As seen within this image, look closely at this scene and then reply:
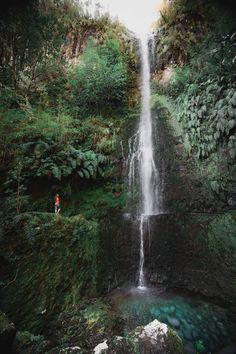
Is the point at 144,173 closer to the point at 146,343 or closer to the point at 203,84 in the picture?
the point at 203,84

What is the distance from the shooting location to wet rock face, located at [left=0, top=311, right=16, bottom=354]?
85.7 inches

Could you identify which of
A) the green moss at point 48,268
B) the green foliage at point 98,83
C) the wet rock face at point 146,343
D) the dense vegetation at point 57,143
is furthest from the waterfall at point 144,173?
the wet rock face at point 146,343

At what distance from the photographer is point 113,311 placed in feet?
13.6

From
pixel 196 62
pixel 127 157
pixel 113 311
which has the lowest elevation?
pixel 113 311

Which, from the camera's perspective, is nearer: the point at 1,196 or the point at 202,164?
the point at 1,196

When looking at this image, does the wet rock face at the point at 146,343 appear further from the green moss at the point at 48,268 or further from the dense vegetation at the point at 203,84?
the dense vegetation at the point at 203,84

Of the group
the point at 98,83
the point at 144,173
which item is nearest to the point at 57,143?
the point at 144,173

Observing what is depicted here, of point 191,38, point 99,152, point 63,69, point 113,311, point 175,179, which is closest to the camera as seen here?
point 113,311

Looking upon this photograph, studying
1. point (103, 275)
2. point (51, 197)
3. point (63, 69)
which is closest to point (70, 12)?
point (63, 69)

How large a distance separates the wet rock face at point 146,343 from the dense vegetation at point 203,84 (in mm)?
3759

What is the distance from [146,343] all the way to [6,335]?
141 centimetres

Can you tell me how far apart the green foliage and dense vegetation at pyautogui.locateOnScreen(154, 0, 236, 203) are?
1.52 meters

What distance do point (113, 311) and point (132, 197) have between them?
10.5 ft

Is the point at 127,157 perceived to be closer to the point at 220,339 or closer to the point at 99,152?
the point at 99,152
